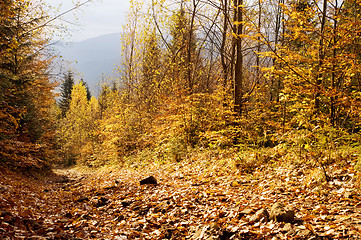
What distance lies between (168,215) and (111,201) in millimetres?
2421

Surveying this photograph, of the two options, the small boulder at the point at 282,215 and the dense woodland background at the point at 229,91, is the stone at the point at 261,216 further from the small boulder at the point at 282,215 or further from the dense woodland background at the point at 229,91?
the dense woodland background at the point at 229,91

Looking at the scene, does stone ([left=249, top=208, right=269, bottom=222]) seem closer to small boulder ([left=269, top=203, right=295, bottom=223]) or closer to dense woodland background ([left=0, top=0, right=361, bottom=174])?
small boulder ([left=269, top=203, right=295, bottom=223])

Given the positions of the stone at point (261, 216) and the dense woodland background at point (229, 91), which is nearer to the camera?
the stone at point (261, 216)

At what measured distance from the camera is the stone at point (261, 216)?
12.5ft

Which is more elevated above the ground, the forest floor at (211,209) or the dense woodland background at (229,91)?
the dense woodland background at (229,91)

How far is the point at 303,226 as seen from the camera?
3.32 meters

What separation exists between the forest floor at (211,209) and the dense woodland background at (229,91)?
73 centimetres

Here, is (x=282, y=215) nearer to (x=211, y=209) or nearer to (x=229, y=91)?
(x=211, y=209)

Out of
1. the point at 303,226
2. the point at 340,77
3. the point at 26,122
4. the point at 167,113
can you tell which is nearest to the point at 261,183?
the point at 303,226

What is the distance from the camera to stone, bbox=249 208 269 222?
3.82 meters

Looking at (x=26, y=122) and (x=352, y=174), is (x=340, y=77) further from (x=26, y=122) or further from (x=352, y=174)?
(x=26, y=122)

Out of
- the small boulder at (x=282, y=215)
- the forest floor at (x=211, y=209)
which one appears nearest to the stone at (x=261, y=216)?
the forest floor at (x=211, y=209)

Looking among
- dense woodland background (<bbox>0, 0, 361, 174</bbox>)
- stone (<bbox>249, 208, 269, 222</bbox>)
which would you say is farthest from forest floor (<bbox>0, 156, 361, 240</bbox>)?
dense woodland background (<bbox>0, 0, 361, 174</bbox>)

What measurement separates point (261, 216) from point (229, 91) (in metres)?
6.99
